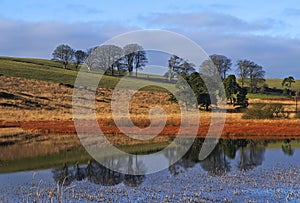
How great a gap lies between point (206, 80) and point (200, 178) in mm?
43710

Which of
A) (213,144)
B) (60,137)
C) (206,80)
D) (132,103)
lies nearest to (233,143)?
(213,144)

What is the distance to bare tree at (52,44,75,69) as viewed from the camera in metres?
111

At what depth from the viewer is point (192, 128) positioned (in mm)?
44531

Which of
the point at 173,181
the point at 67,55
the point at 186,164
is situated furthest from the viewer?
the point at 67,55

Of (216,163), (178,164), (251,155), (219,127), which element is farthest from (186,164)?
(219,127)

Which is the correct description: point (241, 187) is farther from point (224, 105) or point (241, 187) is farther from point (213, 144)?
point (224, 105)

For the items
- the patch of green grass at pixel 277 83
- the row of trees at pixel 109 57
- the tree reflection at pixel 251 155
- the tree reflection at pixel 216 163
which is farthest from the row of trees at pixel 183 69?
the patch of green grass at pixel 277 83

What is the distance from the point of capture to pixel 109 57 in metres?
70.3

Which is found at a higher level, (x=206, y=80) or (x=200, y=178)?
(x=206, y=80)

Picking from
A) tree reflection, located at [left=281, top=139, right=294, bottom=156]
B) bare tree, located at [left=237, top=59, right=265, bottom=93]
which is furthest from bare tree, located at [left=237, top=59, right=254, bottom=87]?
tree reflection, located at [left=281, top=139, right=294, bottom=156]

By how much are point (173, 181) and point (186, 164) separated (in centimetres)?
555

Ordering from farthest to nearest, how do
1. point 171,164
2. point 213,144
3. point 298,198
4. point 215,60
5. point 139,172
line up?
point 215,60
point 213,144
point 171,164
point 139,172
point 298,198

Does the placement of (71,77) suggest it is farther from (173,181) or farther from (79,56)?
(173,181)

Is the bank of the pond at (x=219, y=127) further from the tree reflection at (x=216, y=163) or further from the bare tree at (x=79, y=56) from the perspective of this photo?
the bare tree at (x=79, y=56)
